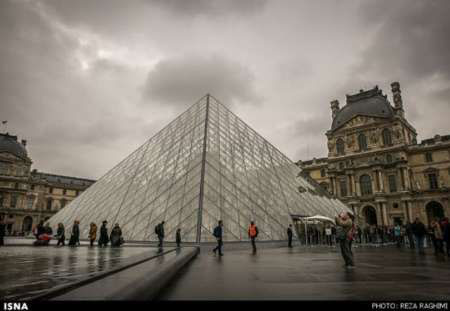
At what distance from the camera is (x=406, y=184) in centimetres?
4359

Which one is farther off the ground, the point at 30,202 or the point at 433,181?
the point at 433,181

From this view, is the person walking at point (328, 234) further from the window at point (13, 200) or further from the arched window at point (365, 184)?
the window at point (13, 200)

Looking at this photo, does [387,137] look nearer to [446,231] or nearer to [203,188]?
[446,231]

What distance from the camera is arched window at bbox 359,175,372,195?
4753 cm

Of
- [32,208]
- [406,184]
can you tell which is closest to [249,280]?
[406,184]

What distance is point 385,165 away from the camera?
1816 inches

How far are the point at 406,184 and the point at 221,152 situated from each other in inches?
1460

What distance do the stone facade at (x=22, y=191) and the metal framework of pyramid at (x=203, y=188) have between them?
43631 mm

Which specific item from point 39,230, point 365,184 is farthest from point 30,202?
point 365,184

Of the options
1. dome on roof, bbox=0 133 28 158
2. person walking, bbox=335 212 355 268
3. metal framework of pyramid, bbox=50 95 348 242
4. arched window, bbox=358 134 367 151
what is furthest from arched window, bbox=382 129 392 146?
dome on roof, bbox=0 133 28 158

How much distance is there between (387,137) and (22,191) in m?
70.6

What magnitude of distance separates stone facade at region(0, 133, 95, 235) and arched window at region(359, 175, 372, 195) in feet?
205

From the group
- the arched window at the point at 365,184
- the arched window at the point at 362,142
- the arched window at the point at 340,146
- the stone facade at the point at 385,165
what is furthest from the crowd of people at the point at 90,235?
the arched window at the point at 340,146

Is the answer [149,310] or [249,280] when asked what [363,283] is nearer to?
[249,280]
